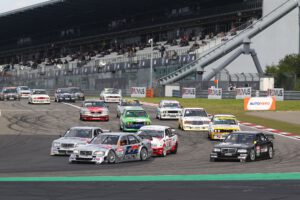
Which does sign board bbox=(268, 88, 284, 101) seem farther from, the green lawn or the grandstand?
the grandstand

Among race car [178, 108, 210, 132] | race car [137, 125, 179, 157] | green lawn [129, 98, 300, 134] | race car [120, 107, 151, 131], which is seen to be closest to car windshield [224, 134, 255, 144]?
race car [137, 125, 179, 157]

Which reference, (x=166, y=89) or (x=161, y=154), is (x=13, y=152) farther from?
(x=166, y=89)

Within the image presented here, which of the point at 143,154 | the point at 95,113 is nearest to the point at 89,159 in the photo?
the point at 143,154

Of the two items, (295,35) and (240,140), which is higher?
(295,35)

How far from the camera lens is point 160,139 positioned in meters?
28.4

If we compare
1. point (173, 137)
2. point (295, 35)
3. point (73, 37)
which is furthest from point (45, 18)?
point (173, 137)

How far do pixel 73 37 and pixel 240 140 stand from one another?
92884 millimetres

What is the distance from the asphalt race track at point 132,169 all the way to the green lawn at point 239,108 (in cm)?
350

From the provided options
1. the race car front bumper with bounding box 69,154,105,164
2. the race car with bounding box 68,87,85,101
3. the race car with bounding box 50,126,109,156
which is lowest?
the race car front bumper with bounding box 69,154,105,164

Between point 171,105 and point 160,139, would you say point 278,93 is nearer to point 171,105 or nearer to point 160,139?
point 171,105

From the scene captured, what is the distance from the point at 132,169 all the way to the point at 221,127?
12853 millimetres

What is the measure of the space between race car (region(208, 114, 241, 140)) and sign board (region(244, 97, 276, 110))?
65.3ft

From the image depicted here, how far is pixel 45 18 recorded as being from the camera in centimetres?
11325

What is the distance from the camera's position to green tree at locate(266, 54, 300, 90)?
67494 mm
